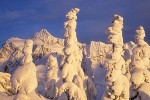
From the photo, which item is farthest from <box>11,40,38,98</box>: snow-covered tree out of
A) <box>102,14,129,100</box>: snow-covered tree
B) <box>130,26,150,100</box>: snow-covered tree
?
<box>130,26,150,100</box>: snow-covered tree

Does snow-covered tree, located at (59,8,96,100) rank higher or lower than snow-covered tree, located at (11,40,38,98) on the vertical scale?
higher

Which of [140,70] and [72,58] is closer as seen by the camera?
[140,70]

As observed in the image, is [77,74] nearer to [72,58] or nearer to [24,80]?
[72,58]

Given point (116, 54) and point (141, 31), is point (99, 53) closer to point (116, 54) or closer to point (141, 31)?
point (141, 31)

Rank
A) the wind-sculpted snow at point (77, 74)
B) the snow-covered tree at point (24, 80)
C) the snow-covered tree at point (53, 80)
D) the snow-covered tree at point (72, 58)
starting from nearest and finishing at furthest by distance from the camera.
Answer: the snow-covered tree at point (24, 80) < the wind-sculpted snow at point (77, 74) < the snow-covered tree at point (72, 58) < the snow-covered tree at point (53, 80)

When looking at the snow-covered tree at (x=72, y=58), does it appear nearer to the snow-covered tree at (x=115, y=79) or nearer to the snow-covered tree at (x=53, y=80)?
the snow-covered tree at (x=53, y=80)

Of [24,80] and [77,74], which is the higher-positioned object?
[77,74]

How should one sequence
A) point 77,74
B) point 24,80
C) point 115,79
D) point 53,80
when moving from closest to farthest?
point 24,80, point 115,79, point 53,80, point 77,74

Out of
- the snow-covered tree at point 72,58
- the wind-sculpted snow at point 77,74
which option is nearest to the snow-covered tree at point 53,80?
the wind-sculpted snow at point 77,74

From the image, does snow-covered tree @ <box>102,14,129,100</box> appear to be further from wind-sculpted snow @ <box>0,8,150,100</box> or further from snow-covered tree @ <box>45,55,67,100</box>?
snow-covered tree @ <box>45,55,67,100</box>

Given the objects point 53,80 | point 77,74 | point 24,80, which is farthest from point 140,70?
point 24,80

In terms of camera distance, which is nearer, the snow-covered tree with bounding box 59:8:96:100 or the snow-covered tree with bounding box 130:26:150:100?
the snow-covered tree with bounding box 130:26:150:100

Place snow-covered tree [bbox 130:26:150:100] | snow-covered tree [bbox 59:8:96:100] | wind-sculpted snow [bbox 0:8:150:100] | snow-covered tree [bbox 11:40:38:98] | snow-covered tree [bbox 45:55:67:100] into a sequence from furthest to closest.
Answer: snow-covered tree [bbox 45:55:67:100] → snow-covered tree [bbox 59:8:96:100] → snow-covered tree [bbox 130:26:150:100] → wind-sculpted snow [bbox 0:8:150:100] → snow-covered tree [bbox 11:40:38:98]

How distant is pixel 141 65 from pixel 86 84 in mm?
8591
